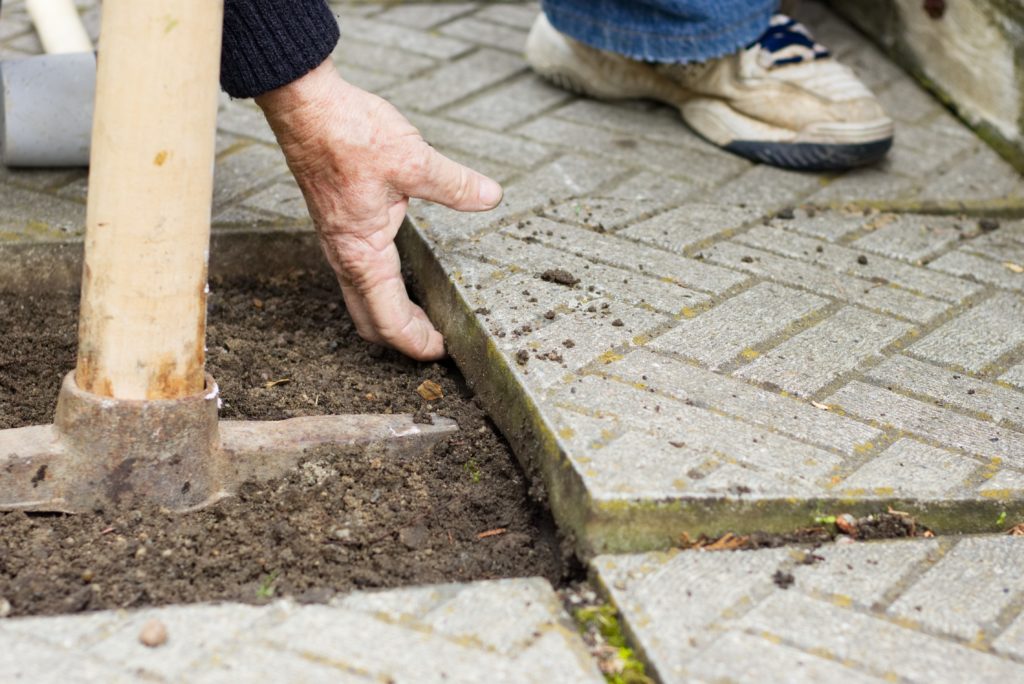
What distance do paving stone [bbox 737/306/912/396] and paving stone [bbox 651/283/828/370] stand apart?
46mm

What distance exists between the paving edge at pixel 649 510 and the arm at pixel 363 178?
275 millimetres

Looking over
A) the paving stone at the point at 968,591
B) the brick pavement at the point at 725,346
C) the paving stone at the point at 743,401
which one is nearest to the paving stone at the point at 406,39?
the brick pavement at the point at 725,346

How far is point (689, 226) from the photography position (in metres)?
2.85

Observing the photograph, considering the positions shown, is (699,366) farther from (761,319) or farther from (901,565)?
(901,565)

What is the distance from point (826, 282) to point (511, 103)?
4.35 feet

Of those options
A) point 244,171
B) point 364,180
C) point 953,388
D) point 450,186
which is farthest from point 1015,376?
point 244,171

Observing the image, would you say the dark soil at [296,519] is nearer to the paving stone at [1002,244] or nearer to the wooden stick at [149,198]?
the wooden stick at [149,198]

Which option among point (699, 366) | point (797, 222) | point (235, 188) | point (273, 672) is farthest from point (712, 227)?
point (273, 672)

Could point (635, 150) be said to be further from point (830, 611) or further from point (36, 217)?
point (830, 611)

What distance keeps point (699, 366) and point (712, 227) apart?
2.36 feet

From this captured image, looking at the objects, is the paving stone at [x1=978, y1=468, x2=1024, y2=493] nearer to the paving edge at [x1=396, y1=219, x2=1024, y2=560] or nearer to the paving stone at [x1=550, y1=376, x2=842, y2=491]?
the paving edge at [x1=396, y1=219, x2=1024, y2=560]

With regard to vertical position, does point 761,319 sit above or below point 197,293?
below

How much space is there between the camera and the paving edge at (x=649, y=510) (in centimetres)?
181

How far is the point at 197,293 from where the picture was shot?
6.04ft
